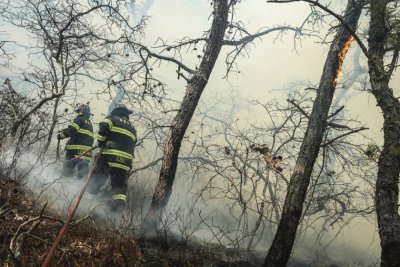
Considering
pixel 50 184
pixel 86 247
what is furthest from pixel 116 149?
pixel 86 247

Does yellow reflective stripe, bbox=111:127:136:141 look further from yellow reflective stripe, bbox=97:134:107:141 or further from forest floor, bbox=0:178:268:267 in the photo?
forest floor, bbox=0:178:268:267

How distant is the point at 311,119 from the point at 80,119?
15.2ft

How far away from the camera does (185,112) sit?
5.84 m

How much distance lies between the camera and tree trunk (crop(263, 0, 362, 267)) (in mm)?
4641

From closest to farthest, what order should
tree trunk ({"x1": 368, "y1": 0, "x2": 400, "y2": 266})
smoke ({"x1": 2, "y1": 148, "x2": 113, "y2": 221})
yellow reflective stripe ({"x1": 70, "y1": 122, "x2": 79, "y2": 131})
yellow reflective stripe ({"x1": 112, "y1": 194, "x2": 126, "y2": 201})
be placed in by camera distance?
tree trunk ({"x1": 368, "y1": 0, "x2": 400, "y2": 266}) < smoke ({"x1": 2, "y1": 148, "x2": 113, "y2": 221}) < yellow reflective stripe ({"x1": 112, "y1": 194, "x2": 126, "y2": 201}) < yellow reflective stripe ({"x1": 70, "y1": 122, "x2": 79, "y2": 131})

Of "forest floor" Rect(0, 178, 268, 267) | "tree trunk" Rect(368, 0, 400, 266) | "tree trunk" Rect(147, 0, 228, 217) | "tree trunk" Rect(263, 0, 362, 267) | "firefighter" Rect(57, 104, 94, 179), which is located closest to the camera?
"tree trunk" Rect(368, 0, 400, 266)

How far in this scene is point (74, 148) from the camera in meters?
7.11

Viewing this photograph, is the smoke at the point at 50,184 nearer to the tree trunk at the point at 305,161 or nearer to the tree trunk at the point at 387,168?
the tree trunk at the point at 305,161

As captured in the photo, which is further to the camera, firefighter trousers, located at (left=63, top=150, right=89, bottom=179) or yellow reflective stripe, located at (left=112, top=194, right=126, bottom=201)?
firefighter trousers, located at (left=63, top=150, right=89, bottom=179)

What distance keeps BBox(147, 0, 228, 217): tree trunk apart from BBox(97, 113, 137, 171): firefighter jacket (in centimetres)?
93

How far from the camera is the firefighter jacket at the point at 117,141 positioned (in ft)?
20.4

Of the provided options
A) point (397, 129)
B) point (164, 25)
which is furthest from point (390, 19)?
point (164, 25)

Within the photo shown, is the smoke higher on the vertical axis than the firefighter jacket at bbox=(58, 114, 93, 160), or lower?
lower

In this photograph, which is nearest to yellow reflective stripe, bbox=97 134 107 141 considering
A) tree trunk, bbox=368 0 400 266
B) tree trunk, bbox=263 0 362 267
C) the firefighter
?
the firefighter
